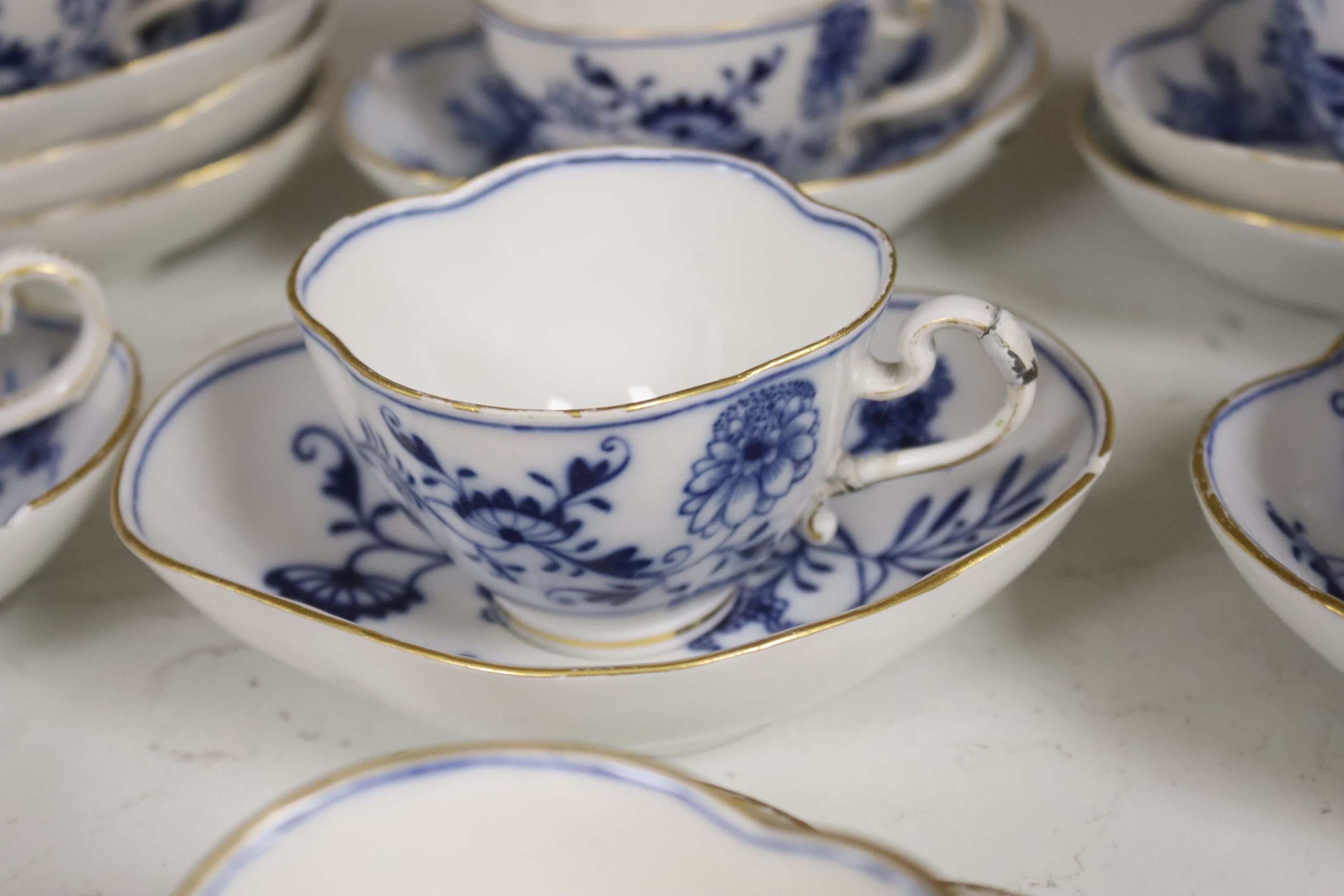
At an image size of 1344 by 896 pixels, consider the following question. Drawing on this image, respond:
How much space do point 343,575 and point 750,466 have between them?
181 millimetres

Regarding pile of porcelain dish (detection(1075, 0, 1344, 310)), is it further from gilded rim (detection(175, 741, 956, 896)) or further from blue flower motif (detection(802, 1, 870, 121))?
gilded rim (detection(175, 741, 956, 896))

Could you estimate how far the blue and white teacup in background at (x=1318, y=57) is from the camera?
525mm

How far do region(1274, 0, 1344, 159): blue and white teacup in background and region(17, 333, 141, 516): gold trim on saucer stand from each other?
0.51 metres

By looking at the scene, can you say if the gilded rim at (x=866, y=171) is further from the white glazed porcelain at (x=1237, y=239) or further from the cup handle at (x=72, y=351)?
the cup handle at (x=72, y=351)

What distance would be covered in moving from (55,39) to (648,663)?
51 cm

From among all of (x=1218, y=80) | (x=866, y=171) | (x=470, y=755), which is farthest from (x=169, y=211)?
(x=1218, y=80)

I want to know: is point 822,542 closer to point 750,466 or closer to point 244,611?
point 750,466

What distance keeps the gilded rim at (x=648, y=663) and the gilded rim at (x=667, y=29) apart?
271 millimetres

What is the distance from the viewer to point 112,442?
487 millimetres

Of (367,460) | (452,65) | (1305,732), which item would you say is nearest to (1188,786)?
(1305,732)

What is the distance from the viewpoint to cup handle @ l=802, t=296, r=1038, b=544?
1.32ft

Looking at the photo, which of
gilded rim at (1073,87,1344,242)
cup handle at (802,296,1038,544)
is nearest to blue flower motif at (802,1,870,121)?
gilded rim at (1073,87,1344,242)

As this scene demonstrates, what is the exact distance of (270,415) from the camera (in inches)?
20.5

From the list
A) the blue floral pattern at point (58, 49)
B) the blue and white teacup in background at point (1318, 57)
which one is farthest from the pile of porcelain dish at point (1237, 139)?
the blue floral pattern at point (58, 49)
